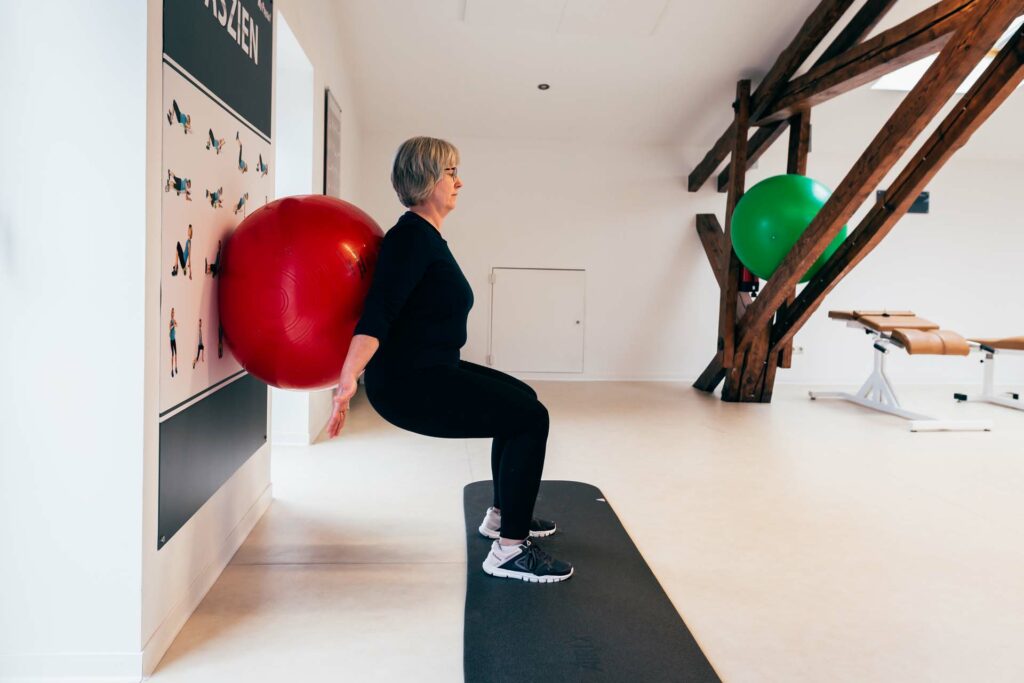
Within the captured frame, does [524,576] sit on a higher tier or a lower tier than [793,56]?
lower

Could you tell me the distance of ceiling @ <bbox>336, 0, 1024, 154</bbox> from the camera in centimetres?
456

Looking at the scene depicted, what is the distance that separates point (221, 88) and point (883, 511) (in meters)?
2.74

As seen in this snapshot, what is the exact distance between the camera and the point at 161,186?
155 centimetres

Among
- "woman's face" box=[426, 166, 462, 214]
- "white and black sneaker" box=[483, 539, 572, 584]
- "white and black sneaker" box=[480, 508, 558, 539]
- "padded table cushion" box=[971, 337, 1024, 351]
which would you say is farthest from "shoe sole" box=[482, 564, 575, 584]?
"padded table cushion" box=[971, 337, 1024, 351]

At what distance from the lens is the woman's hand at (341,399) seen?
67.2 inches

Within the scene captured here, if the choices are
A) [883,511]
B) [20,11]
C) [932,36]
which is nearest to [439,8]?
[932,36]

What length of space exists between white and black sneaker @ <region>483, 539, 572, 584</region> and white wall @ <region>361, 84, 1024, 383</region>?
4.33 meters

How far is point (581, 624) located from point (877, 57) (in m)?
3.68

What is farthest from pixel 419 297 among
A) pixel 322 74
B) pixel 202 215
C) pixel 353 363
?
pixel 322 74

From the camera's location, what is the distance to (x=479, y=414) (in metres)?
1.93

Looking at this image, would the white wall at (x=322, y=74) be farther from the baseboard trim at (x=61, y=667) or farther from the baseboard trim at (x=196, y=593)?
the baseboard trim at (x=61, y=667)

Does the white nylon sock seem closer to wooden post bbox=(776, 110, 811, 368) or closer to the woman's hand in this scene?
the woman's hand

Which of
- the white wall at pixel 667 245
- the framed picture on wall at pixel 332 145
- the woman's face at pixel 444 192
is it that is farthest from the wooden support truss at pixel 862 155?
the framed picture on wall at pixel 332 145

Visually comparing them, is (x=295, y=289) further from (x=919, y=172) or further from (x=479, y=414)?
(x=919, y=172)
